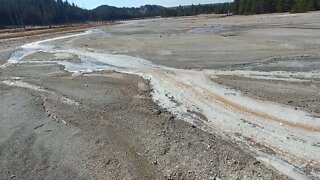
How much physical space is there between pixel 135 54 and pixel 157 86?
39.3 feet

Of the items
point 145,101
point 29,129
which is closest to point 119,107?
point 145,101

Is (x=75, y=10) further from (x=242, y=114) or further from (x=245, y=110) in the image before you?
(x=242, y=114)

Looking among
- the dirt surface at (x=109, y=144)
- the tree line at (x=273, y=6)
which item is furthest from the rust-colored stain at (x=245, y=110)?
the tree line at (x=273, y=6)

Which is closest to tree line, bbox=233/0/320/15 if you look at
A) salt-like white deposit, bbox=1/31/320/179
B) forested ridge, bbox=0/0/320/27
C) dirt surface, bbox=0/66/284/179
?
forested ridge, bbox=0/0/320/27

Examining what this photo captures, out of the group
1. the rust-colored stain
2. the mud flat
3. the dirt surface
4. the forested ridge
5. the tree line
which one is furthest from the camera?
the forested ridge

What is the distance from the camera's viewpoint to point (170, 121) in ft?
35.7

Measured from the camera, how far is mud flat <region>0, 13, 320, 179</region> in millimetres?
7895

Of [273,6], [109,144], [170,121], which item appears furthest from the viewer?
[273,6]

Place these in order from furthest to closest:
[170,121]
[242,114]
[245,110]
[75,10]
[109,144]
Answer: [75,10], [245,110], [242,114], [170,121], [109,144]

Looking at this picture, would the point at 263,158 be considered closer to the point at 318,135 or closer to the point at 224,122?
the point at 318,135

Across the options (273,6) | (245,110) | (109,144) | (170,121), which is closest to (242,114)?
(245,110)

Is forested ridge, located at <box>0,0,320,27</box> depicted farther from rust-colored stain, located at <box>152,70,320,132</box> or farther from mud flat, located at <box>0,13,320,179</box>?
rust-colored stain, located at <box>152,70,320,132</box>

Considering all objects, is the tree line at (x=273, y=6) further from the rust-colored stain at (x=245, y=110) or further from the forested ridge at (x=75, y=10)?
the rust-colored stain at (x=245, y=110)

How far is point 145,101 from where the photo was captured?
525 inches
